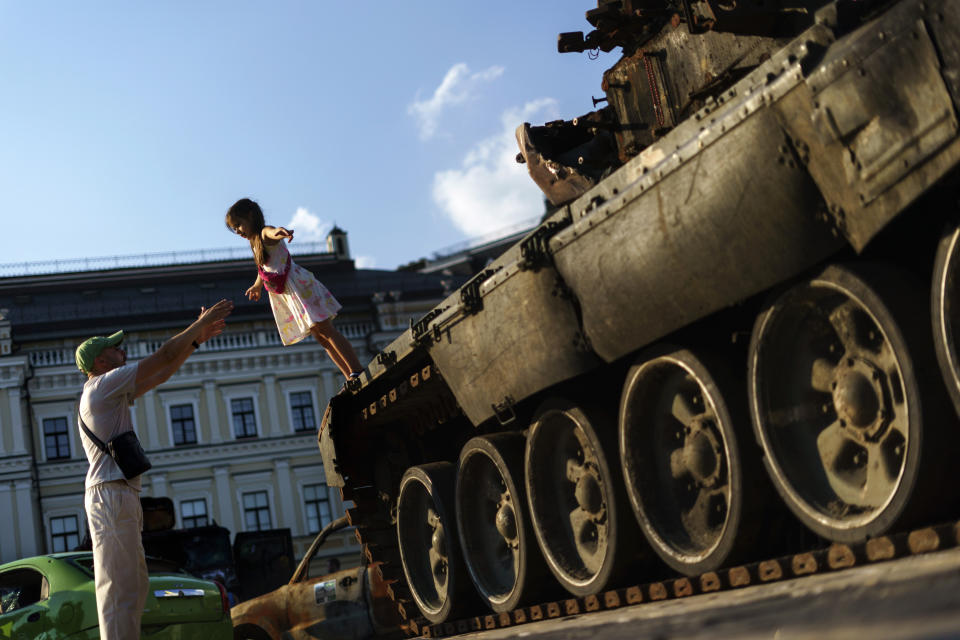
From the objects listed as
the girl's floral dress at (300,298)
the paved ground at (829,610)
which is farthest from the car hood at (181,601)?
the paved ground at (829,610)

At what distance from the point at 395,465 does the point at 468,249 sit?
182 ft

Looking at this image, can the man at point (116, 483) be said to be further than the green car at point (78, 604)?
No

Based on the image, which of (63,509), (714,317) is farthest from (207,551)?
(63,509)

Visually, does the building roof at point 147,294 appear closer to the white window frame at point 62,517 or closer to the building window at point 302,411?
the building window at point 302,411

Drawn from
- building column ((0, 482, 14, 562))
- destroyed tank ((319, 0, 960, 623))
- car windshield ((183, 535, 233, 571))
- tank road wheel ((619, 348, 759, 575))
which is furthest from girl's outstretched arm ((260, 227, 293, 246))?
building column ((0, 482, 14, 562))

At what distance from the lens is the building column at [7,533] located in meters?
→ 38.7

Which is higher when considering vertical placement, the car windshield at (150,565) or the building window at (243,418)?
the building window at (243,418)

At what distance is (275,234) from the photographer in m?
8.05

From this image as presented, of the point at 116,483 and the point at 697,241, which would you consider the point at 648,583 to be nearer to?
the point at 697,241

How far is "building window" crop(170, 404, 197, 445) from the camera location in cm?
4241

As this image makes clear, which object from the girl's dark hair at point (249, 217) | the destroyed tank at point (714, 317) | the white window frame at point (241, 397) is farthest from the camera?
the white window frame at point (241, 397)

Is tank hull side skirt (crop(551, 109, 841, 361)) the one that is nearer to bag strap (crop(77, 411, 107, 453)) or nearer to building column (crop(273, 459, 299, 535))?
bag strap (crop(77, 411, 107, 453))

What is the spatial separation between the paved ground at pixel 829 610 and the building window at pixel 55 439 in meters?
38.2

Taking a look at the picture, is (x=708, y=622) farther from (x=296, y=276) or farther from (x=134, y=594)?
(x=296, y=276)
